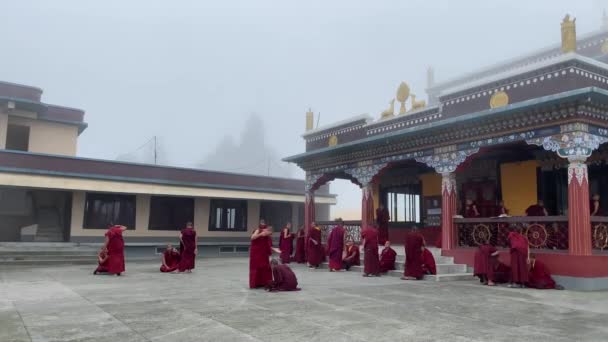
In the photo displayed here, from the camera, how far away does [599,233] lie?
9.88 meters

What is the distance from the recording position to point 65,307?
6.67m

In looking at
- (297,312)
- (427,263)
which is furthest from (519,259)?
(297,312)

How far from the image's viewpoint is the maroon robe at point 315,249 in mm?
14422

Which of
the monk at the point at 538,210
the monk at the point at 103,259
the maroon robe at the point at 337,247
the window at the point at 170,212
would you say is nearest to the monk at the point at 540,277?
the monk at the point at 538,210

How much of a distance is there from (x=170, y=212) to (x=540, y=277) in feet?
50.8

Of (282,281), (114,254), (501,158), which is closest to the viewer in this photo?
(282,281)

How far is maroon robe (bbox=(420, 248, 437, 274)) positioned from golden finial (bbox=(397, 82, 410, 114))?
4.84 m

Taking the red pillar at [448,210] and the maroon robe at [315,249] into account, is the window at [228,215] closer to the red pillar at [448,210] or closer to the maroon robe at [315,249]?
the maroon robe at [315,249]

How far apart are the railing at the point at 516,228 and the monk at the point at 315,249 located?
4188 mm

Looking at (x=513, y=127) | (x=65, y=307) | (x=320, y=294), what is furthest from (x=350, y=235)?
(x=65, y=307)

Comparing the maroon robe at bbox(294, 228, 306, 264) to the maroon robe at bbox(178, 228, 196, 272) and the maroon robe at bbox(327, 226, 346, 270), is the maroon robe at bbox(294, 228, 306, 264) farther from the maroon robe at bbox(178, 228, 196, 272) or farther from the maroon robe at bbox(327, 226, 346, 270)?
the maroon robe at bbox(178, 228, 196, 272)

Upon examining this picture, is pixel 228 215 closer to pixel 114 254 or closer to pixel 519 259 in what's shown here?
pixel 114 254

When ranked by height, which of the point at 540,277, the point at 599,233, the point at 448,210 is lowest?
the point at 540,277

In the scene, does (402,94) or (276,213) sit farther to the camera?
(276,213)
